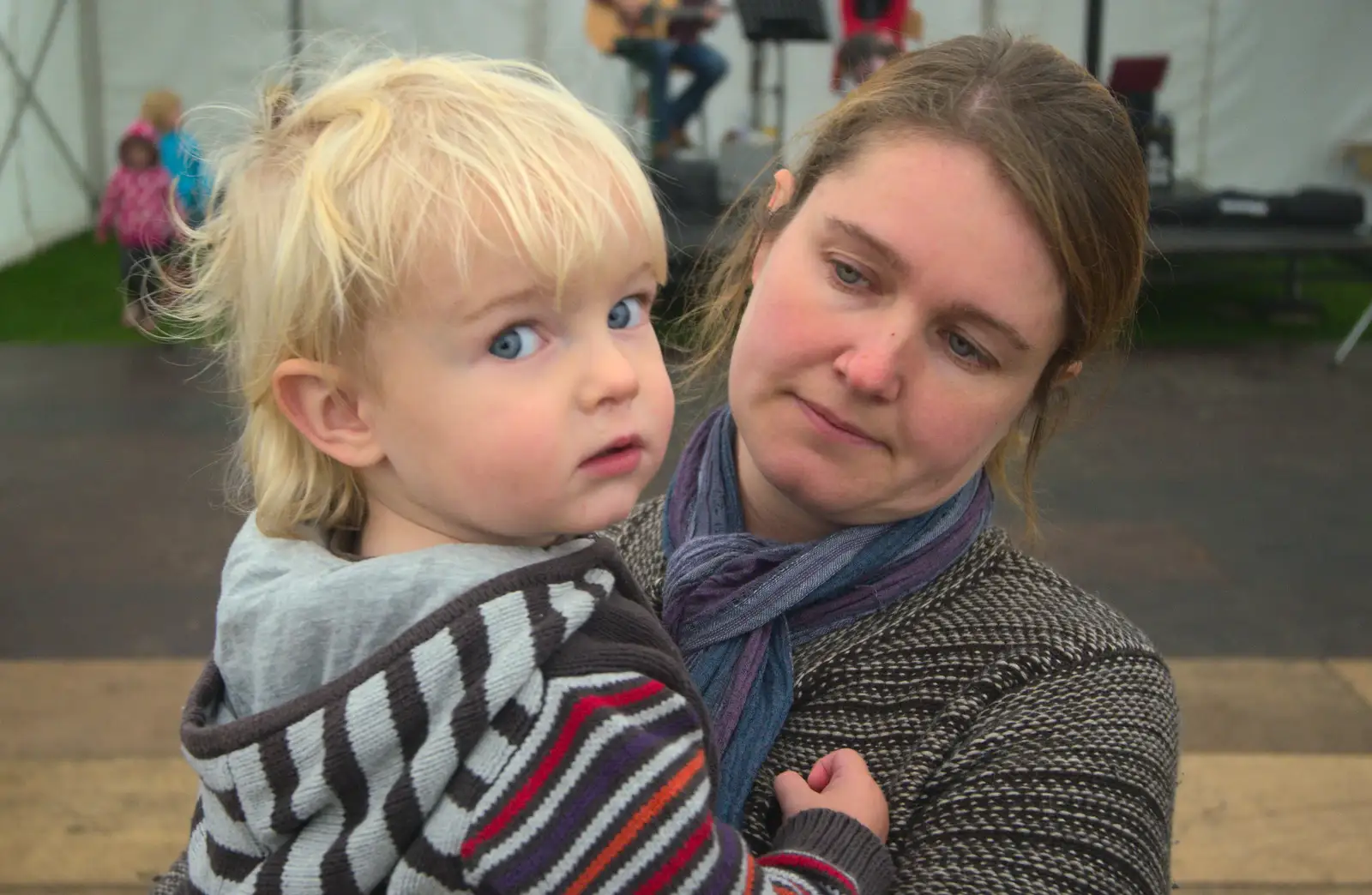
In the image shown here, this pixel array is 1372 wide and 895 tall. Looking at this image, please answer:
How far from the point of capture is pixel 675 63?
10.7 metres

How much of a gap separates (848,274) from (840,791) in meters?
0.51

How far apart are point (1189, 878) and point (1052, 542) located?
7.16 feet

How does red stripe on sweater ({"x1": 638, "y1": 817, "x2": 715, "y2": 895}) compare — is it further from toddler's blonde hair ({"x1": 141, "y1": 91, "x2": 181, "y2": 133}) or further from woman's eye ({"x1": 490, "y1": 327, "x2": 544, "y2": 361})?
toddler's blonde hair ({"x1": 141, "y1": 91, "x2": 181, "y2": 133})

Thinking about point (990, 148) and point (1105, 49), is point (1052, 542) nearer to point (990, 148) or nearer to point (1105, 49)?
point (990, 148)

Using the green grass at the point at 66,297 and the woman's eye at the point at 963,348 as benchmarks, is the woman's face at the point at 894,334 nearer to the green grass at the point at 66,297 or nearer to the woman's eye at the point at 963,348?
the woman's eye at the point at 963,348

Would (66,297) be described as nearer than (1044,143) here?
No

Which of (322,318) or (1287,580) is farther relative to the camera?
(1287,580)

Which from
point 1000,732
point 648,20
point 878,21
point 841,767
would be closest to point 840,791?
point 841,767

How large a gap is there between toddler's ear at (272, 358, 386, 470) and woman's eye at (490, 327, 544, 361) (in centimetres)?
14

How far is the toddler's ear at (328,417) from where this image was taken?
110cm

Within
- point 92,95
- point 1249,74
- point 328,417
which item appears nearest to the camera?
point 328,417

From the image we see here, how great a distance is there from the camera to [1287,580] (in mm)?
4969

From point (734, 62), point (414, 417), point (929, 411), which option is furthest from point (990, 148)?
point (734, 62)

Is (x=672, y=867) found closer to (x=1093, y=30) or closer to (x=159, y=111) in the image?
(x=159, y=111)
